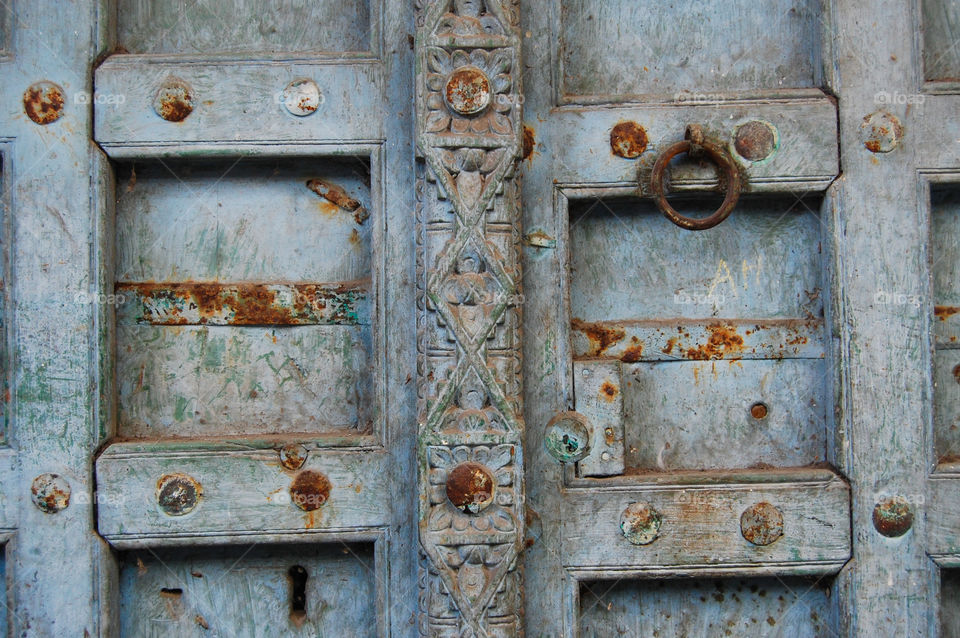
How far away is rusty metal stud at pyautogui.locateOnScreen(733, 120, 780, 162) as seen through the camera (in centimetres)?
138

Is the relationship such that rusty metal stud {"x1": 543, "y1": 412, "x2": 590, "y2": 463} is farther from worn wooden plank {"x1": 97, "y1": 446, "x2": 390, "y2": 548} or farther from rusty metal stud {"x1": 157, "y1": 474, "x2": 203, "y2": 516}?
rusty metal stud {"x1": 157, "y1": 474, "x2": 203, "y2": 516}

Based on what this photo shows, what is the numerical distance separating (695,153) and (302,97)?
0.73 m

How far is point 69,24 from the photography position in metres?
1.36

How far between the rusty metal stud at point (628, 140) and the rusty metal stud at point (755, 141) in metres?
0.17

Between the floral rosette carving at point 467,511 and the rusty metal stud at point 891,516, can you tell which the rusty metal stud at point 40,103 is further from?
the rusty metal stud at point 891,516

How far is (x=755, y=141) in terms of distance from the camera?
1.38 meters

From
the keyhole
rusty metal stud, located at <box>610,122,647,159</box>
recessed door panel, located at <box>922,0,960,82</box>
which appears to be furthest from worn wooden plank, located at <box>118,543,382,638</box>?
recessed door panel, located at <box>922,0,960,82</box>

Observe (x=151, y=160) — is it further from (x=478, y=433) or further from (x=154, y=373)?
(x=478, y=433)

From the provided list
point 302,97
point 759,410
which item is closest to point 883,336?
point 759,410

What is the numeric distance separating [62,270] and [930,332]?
1589 millimetres

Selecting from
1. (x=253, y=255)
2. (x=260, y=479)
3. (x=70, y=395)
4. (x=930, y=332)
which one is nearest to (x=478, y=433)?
(x=260, y=479)

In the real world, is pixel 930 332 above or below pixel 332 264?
below

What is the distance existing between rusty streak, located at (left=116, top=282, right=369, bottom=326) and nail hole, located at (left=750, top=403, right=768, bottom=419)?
764mm

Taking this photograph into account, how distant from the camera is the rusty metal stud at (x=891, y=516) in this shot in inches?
53.1
